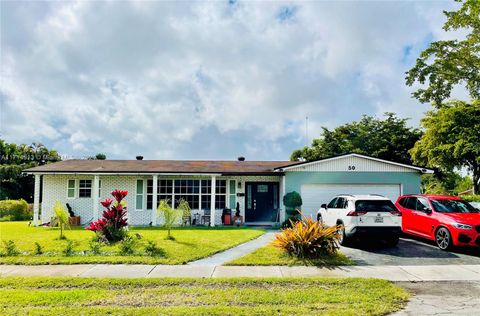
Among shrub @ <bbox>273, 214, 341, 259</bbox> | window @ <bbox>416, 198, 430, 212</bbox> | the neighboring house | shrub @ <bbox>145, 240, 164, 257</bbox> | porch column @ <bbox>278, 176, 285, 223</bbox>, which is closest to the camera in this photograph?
shrub @ <bbox>273, 214, 341, 259</bbox>

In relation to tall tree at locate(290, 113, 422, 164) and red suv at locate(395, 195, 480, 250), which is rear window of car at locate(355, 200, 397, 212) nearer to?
red suv at locate(395, 195, 480, 250)

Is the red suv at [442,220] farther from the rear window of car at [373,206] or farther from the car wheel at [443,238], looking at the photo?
the rear window of car at [373,206]

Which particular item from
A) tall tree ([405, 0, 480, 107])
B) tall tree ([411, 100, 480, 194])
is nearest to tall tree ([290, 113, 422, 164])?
tall tree ([411, 100, 480, 194])

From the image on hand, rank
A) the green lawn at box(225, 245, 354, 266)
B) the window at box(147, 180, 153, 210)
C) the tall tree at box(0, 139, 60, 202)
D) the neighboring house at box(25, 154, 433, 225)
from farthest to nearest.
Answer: the tall tree at box(0, 139, 60, 202)
the window at box(147, 180, 153, 210)
the neighboring house at box(25, 154, 433, 225)
the green lawn at box(225, 245, 354, 266)

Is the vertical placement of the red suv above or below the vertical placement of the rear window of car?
below

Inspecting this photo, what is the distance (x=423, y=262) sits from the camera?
30.0ft

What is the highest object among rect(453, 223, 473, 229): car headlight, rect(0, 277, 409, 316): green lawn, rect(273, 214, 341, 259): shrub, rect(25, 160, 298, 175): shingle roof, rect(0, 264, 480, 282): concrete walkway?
rect(25, 160, 298, 175): shingle roof

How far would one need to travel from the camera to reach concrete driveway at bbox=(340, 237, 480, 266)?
9148mm

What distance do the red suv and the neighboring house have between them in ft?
13.3

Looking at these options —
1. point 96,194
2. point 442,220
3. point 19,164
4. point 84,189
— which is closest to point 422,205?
point 442,220

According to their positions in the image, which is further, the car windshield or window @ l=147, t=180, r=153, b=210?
window @ l=147, t=180, r=153, b=210

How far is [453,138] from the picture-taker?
2530cm

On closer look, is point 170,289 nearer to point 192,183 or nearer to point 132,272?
point 132,272

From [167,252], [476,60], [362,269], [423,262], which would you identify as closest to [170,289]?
[167,252]
